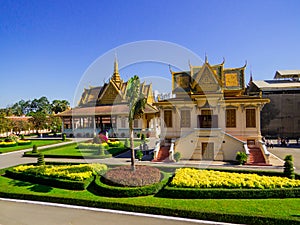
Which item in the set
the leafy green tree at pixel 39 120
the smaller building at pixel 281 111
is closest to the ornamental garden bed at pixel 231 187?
the smaller building at pixel 281 111

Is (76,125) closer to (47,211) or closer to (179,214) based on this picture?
(47,211)

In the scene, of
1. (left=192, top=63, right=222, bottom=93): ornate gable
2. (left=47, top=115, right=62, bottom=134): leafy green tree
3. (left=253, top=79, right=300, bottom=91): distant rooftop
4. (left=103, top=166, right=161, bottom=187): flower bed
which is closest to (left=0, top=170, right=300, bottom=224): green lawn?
(left=103, top=166, right=161, bottom=187): flower bed

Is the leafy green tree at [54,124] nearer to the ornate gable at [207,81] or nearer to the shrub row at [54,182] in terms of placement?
the shrub row at [54,182]

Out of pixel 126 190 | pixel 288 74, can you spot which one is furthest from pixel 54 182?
pixel 288 74

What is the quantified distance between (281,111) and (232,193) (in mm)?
35688

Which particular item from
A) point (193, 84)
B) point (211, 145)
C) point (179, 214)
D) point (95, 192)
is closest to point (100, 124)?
point (193, 84)

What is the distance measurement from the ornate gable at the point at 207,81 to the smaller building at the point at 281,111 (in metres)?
21.8

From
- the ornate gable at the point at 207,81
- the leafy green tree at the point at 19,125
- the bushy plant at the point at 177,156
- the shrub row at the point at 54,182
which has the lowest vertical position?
the shrub row at the point at 54,182

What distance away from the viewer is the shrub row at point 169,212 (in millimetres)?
8359

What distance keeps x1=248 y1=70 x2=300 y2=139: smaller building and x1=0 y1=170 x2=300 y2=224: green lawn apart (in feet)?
111

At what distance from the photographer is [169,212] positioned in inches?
370

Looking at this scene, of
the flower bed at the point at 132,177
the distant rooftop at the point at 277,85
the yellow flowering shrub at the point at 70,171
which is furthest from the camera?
the distant rooftop at the point at 277,85

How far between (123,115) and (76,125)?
1213cm

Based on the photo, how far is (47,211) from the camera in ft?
33.6
